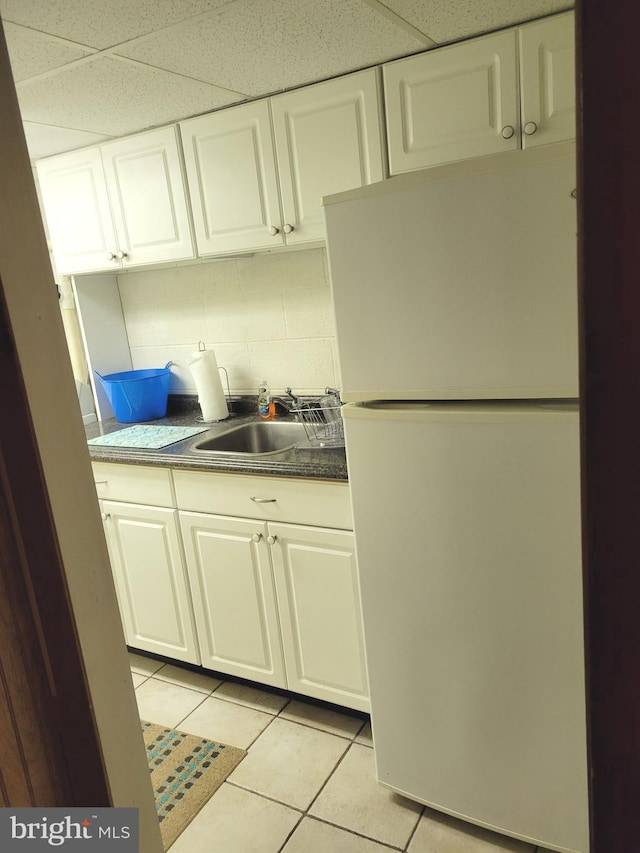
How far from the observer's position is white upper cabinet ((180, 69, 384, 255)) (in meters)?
1.89

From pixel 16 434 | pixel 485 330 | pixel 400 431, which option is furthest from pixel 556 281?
pixel 16 434

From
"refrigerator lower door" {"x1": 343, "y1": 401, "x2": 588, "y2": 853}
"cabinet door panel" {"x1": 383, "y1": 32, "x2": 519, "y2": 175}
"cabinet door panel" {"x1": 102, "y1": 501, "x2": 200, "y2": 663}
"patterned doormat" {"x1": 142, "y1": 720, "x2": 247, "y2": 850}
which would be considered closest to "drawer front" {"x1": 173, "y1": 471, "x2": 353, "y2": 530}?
"cabinet door panel" {"x1": 102, "y1": 501, "x2": 200, "y2": 663}

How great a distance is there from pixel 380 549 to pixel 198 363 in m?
1.33

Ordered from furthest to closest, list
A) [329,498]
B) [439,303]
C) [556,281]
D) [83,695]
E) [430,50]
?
[329,498], [430,50], [439,303], [556,281], [83,695]

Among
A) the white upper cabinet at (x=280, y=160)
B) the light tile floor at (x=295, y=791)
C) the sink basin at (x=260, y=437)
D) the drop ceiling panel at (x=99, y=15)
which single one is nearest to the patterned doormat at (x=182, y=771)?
the light tile floor at (x=295, y=791)

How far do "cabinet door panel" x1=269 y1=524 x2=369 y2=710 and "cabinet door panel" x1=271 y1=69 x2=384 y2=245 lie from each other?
1.02m

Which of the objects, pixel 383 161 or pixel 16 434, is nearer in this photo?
pixel 16 434

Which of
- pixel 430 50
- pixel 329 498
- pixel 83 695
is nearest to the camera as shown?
pixel 83 695

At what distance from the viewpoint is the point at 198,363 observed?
2.55 meters

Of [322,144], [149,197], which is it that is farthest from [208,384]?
[322,144]

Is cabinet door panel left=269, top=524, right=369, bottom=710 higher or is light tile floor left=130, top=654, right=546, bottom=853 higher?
cabinet door panel left=269, top=524, right=369, bottom=710

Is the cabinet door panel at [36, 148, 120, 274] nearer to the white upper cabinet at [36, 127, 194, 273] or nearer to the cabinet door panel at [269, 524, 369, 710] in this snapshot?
Result: the white upper cabinet at [36, 127, 194, 273]

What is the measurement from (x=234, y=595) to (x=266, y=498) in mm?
411

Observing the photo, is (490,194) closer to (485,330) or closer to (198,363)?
(485,330)
